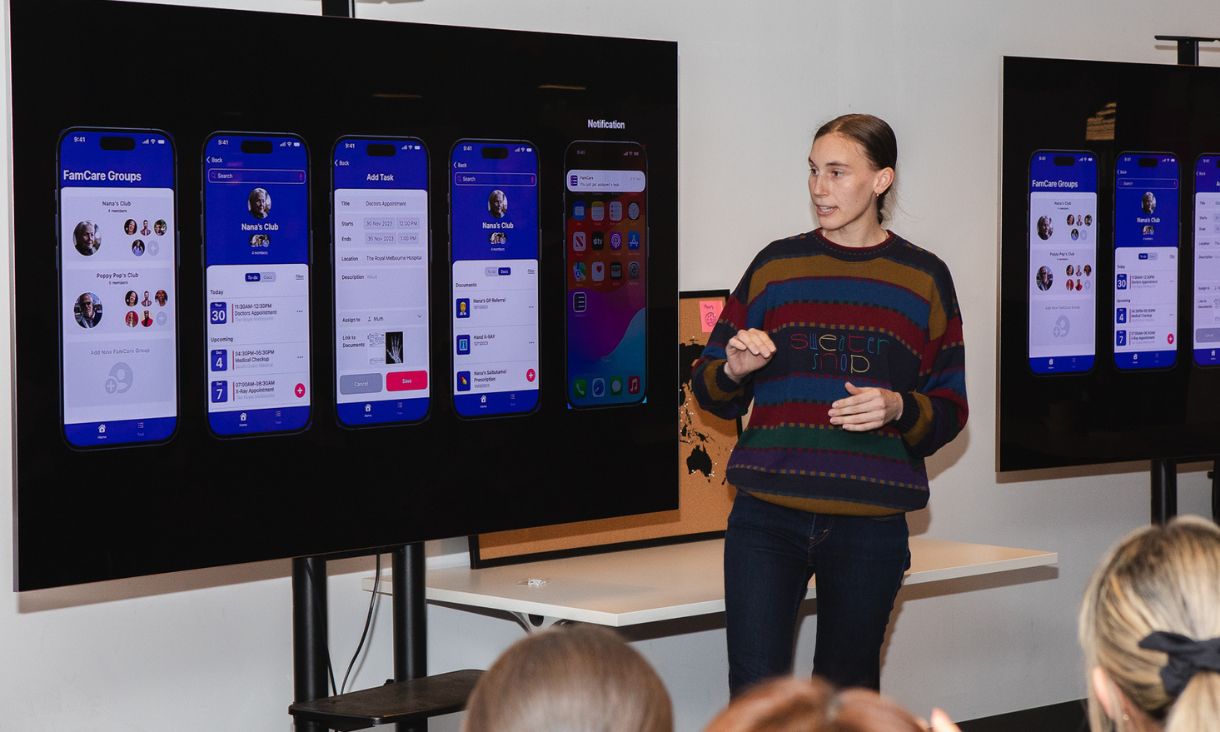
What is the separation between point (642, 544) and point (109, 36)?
1.92 m

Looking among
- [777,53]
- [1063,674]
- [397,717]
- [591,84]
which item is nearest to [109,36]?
[591,84]

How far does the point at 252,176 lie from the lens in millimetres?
2771

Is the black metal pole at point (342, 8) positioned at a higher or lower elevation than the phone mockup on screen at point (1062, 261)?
higher

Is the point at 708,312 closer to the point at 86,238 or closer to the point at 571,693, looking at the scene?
the point at 86,238

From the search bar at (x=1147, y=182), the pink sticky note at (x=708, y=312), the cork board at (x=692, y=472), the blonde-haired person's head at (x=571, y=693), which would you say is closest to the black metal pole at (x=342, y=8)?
the cork board at (x=692, y=472)

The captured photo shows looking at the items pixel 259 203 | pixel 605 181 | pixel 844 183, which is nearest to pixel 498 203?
pixel 605 181

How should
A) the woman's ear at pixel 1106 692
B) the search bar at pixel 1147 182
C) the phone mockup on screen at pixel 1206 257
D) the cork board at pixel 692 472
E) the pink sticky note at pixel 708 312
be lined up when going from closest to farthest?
the woman's ear at pixel 1106 692 < the cork board at pixel 692 472 < the pink sticky note at pixel 708 312 < the search bar at pixel 1147 182 < the phone mockup on screen at pixel 1206 257

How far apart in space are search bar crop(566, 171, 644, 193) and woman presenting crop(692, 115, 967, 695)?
0.40m

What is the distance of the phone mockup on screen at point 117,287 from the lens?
101 inches

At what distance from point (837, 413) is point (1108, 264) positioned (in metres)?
1.62

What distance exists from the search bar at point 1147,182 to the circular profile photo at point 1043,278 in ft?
1.19

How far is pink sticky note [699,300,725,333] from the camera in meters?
3.99

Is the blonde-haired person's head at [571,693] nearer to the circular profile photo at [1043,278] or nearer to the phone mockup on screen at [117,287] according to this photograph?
the phone mockup on screen at [117,287]

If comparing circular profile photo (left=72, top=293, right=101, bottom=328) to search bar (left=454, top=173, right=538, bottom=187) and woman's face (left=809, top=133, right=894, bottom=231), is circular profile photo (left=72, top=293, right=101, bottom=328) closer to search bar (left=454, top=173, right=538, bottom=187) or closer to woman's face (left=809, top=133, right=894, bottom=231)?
search bar (left=454, top=173, right=538, bottom=187)
